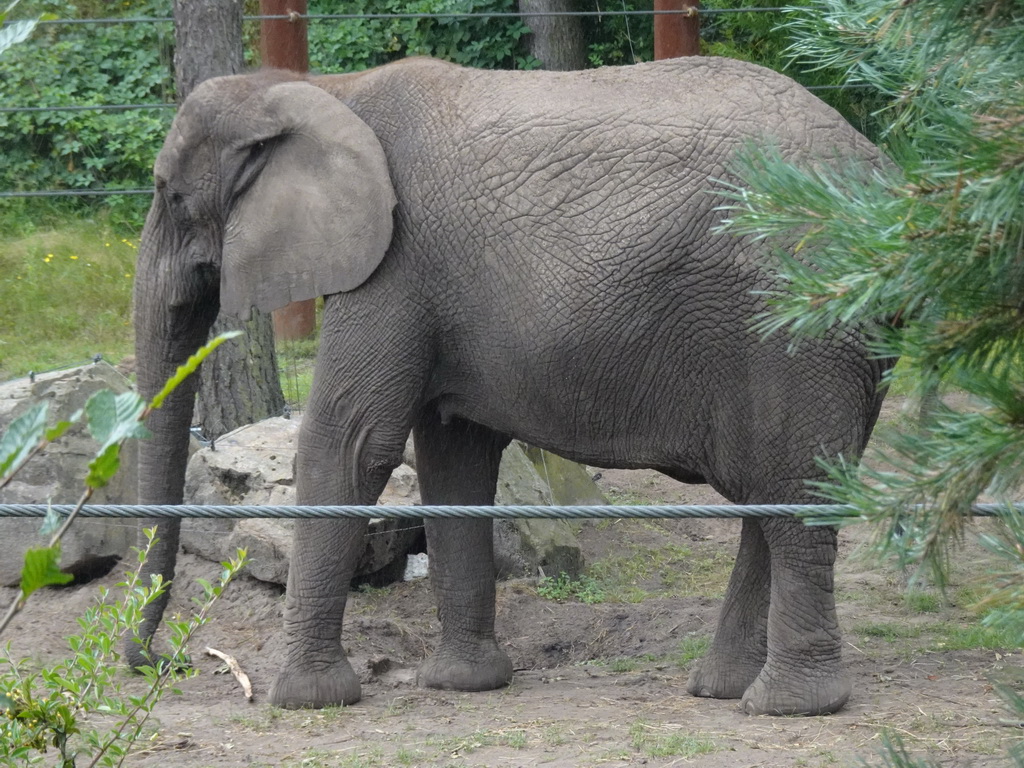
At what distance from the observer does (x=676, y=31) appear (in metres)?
9.60

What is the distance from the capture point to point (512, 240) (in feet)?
17.0

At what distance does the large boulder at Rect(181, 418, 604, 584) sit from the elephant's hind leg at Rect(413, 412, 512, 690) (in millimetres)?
747

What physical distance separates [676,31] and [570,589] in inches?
173

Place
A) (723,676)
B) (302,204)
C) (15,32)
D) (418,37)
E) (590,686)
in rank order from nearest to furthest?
(15,32), (302,204), (723,676), (590,686), (418,37)

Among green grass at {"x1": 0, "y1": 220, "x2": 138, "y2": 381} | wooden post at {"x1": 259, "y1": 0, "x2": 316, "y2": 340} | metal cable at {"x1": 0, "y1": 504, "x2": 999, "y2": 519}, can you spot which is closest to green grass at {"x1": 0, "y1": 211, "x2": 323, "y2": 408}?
green grass at {"x1": 0, "y1": 220, "x2": 138, "y2": 381}

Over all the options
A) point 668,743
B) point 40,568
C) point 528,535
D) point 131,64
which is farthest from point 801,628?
point 131,64

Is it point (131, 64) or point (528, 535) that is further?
point (131, 64)

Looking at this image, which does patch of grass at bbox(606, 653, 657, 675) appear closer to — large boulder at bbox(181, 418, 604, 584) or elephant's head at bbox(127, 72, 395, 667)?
large boulder at bbox(181, 418, 604, 584)

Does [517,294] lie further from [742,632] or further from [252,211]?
[742,632]

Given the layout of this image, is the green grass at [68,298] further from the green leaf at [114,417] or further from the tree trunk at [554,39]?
the green leaf at [114,417]

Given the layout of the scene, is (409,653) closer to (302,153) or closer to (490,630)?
(490,630)

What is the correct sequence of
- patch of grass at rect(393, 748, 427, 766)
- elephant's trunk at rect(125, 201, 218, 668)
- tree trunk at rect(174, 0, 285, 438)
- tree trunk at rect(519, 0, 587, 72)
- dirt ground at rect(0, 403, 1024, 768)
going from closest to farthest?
patch of grass at rect(393, 748, 427, 766), dirt ground at rect(0, 403, 1024, 768), elephant's trunk at rect(125, 201, 218, 668), tree trunk at rect(174, 0, 285, 438), tree trunk at rect(519, 0, 587, 72)

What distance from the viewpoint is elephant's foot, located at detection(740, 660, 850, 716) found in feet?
16.7

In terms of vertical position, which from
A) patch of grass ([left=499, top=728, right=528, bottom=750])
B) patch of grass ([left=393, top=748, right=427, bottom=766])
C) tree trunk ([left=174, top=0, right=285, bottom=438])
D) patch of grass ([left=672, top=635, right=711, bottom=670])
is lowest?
patch of grass ([left=672, top=635, right=711, bottom=670])
